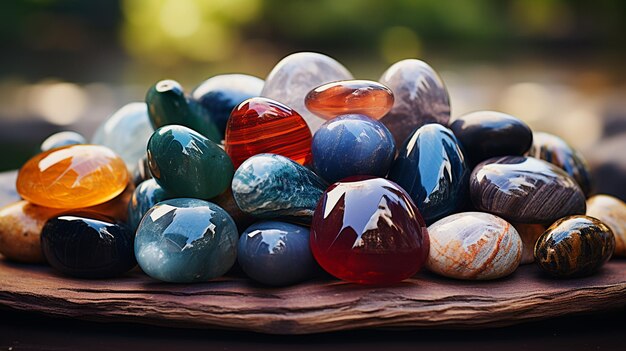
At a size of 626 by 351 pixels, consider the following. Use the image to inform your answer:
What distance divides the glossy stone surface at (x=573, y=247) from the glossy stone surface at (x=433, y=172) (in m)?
0.11

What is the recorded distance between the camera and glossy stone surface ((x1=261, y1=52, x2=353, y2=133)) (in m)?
0.95

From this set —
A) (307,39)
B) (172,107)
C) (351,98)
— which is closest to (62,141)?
(172,107)

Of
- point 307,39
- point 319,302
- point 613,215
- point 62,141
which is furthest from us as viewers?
point 307,39

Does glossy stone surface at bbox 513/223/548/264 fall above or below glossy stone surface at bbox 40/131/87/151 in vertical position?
below

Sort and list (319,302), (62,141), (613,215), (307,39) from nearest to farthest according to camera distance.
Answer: (319,302), (613,215), (62,141), (307,39)

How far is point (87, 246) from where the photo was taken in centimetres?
79

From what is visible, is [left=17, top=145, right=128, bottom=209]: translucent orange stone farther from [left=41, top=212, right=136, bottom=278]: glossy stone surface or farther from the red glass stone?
Answer: the red glass stone

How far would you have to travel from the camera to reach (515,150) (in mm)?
910

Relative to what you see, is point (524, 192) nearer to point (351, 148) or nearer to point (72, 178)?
point (351, 148)

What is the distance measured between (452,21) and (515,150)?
7.62 metres

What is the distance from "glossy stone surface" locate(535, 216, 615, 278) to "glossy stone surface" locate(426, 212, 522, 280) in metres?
0.03

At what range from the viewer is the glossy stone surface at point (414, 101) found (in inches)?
36.9

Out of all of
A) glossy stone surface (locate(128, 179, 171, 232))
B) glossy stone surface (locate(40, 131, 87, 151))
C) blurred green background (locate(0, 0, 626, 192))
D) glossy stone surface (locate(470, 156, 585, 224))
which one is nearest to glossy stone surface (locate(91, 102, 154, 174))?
glossy stone surface (locate(40, 131, 87, 151))

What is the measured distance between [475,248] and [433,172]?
0.36 feet
